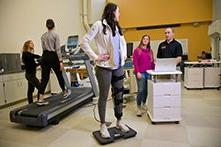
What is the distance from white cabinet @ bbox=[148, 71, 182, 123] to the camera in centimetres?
305

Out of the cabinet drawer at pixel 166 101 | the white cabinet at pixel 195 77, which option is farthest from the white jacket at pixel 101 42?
the white cabinet at pixel 195 77

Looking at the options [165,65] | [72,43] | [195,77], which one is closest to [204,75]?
[195,77]

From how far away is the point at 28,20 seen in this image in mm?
5527

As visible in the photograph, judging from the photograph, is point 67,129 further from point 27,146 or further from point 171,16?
point 171,16

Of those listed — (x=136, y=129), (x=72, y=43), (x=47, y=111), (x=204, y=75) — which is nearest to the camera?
(x=136, y=129)

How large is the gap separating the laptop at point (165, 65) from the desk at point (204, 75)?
3.25 metres

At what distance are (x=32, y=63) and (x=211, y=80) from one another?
477 centimetres

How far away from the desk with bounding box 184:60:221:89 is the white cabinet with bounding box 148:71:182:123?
3209 millimetres

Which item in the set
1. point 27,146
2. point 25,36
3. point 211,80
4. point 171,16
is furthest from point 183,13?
point 27,146

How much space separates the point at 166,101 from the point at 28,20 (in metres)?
4.25

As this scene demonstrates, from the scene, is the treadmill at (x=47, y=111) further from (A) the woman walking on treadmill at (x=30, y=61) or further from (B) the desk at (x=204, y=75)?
(B) the desk at (x=204, y=75)

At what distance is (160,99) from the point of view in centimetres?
307

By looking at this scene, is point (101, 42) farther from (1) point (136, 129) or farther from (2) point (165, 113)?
(2) point (165, 113)

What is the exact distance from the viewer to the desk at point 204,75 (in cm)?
594
